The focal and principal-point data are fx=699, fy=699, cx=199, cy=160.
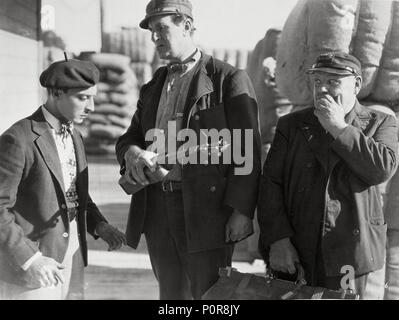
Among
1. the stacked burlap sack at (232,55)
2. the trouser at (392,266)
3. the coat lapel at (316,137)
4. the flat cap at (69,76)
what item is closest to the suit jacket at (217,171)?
the coat lapel at (316,137)

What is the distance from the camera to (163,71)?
333 centimetres

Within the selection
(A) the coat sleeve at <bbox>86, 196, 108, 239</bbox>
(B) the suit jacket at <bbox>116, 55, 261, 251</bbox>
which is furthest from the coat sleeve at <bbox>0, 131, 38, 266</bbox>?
(B) the suit jacket at <bbox>116, 55, 261, 251</bbox>

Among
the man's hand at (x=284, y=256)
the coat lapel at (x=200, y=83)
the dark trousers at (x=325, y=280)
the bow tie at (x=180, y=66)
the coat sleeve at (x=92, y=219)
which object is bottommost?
the dark trousers at (x=325, y=280)

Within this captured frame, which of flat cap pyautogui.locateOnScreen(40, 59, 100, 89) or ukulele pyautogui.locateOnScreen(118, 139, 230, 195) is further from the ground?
flat cap pyautogui.locateOnScreen(40, 59, 100, 89)

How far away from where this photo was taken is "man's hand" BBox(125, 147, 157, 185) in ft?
10.2

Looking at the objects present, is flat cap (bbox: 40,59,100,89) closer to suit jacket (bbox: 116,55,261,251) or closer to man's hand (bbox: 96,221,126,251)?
suit jacket (bbox: 116,55,261,251)

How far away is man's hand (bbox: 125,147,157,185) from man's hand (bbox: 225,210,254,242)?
1.36 feet

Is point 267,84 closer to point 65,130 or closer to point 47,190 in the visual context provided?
point 65,130

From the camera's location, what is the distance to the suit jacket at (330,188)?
9.39 feet

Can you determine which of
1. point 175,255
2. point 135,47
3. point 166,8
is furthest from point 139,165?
point 135,47

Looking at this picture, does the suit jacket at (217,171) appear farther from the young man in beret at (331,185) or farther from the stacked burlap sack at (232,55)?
the stacked burlap sack at (232,55)

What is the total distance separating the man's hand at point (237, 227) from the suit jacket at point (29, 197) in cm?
72

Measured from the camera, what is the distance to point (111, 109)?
9.18 metres

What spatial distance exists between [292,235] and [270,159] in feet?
1.14
